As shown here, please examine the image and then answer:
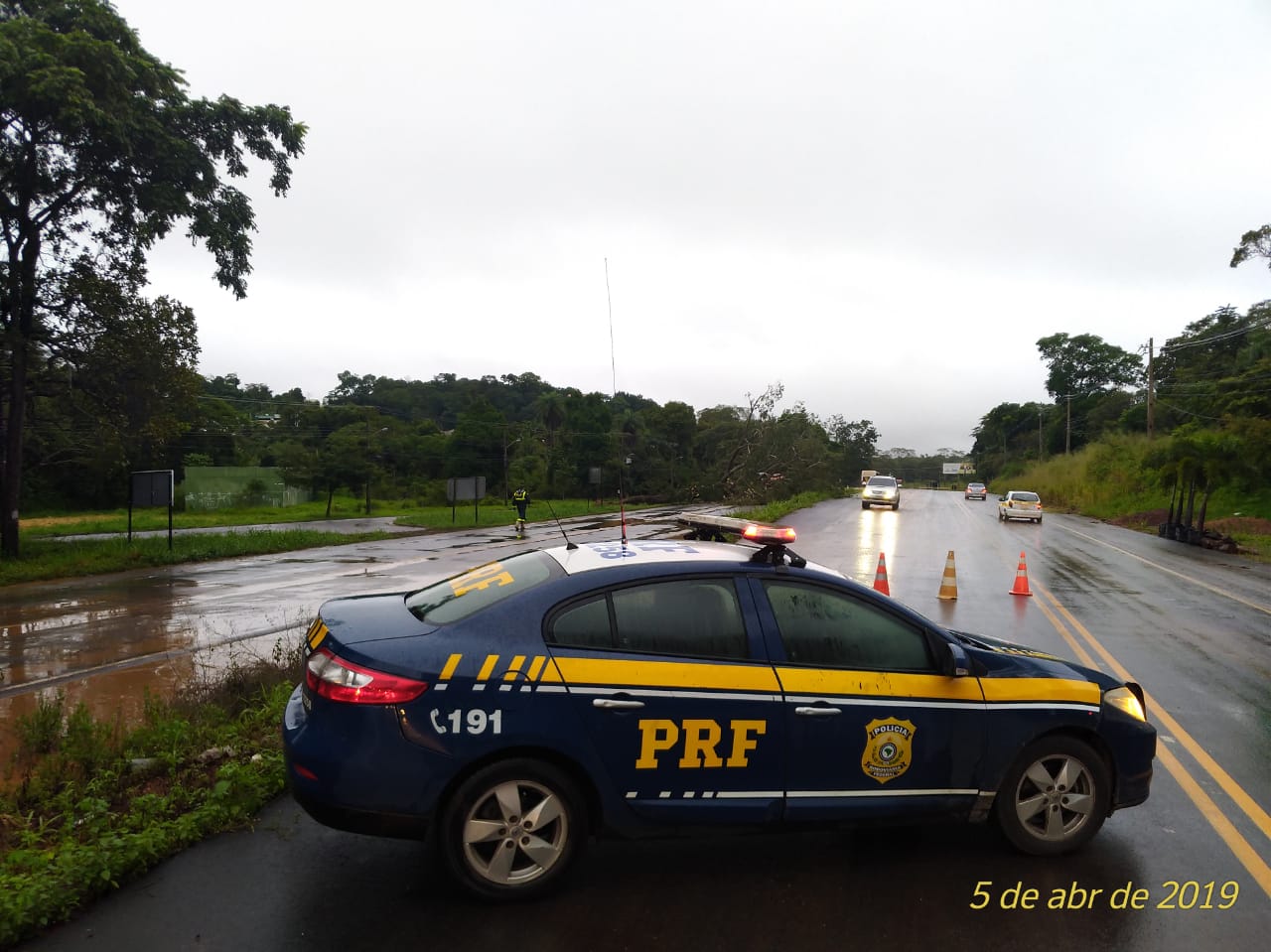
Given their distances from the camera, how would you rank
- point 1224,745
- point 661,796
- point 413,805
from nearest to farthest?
1. point 413,805
2. point 661,796
3. point 1224,745

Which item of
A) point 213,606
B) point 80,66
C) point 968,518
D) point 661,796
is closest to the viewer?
point 661,796

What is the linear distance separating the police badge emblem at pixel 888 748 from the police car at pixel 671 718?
0.01m

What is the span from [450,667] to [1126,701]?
11.5 ft

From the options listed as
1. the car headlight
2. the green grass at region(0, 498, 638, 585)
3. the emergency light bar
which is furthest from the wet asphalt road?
the green grass at region(0, 498, 638, 585)

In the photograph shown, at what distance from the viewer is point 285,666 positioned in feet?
22.7

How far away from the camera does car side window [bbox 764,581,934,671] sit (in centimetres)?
377

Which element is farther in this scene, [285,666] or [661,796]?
[285,666]

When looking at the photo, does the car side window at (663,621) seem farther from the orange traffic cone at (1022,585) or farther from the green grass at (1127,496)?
the green grass at (1127,496)

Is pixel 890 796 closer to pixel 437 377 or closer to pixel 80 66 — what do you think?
pixel 80 66

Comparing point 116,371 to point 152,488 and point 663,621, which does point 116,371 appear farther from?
point 663,621

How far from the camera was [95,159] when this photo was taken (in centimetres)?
1642

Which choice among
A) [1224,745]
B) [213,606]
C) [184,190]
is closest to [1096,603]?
[1224,745]

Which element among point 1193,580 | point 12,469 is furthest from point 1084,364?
point 12,469

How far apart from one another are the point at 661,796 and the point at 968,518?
3419cm
